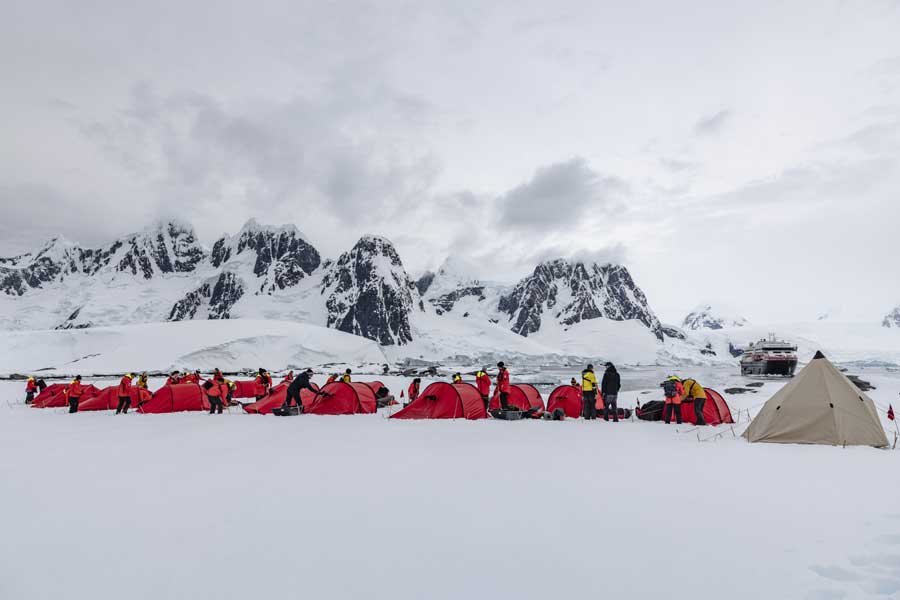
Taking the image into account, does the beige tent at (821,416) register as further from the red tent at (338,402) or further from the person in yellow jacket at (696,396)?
the red tent at (338,402)

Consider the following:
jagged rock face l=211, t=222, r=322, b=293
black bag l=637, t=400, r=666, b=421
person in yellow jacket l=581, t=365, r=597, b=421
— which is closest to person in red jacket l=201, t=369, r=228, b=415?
person in yellow jacket l=581, t=365, r=597, b=421

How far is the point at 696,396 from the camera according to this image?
603 inches

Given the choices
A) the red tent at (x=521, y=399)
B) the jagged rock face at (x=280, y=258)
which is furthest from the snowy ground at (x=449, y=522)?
the jagged rock face at (x=280, y=258)

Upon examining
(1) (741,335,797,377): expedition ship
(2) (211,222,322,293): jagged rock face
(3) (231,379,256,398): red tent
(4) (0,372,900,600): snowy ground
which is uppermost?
(2) (211,222,322,293): jagged rock face

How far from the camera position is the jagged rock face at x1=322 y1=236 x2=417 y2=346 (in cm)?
16188

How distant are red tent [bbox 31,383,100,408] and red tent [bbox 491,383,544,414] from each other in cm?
1853

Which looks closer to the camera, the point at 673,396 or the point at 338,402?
the point at 673,396

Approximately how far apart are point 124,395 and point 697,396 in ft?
69.4

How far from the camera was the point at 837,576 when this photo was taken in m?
4.44

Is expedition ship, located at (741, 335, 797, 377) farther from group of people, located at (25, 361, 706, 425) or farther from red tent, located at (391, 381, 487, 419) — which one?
red tent, located at (391, 381, 487, 419)

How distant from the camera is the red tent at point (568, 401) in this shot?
1848cm

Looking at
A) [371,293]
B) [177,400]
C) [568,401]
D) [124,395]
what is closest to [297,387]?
[177,400]

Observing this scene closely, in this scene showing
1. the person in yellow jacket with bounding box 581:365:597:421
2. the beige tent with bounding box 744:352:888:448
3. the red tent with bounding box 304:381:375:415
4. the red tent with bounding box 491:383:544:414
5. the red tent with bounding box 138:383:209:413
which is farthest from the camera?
the red tent with bounding box 138:383:209:413

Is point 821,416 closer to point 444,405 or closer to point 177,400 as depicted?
point 444,405
